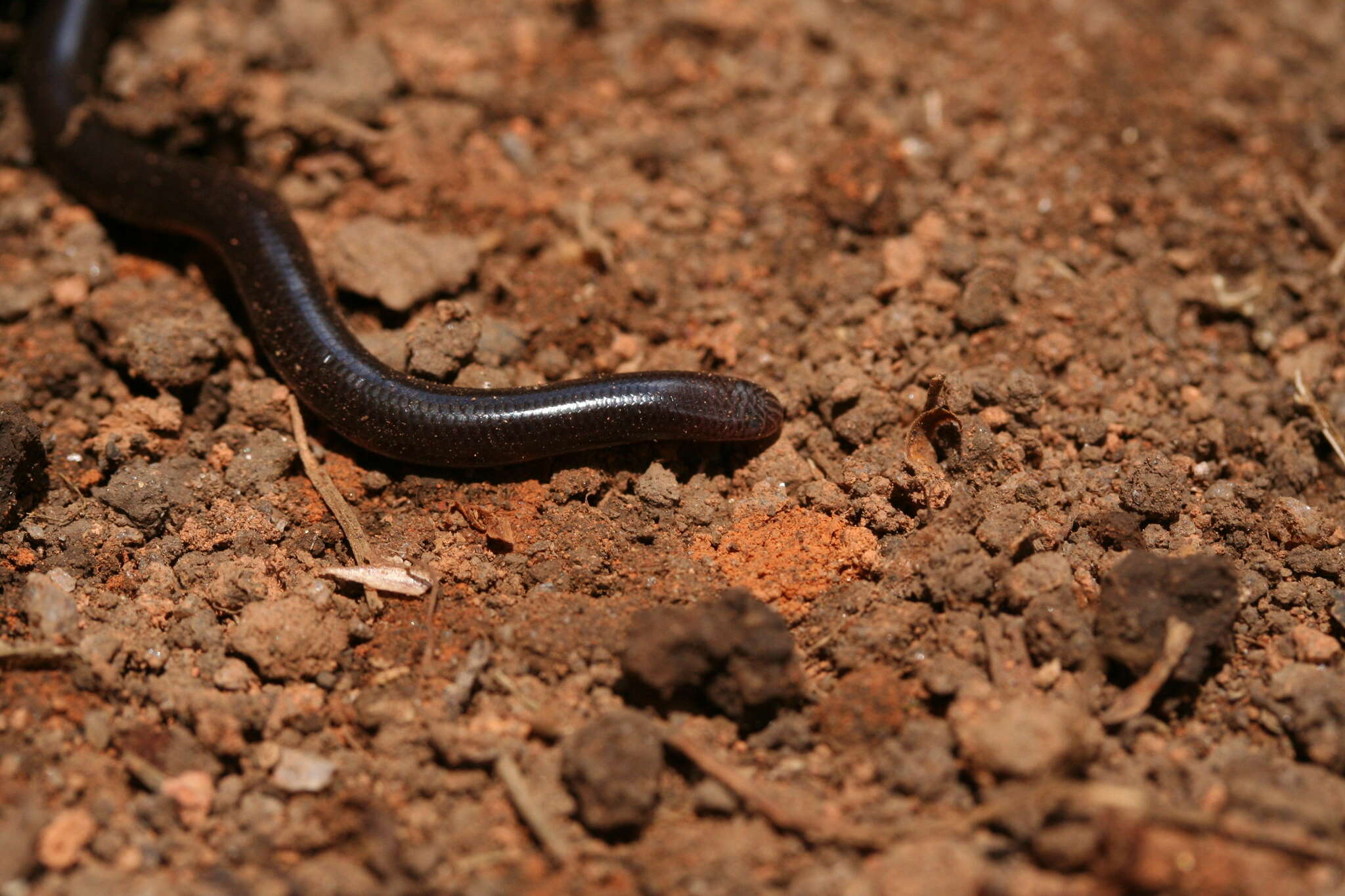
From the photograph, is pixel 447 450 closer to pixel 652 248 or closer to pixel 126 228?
pixel 652 248

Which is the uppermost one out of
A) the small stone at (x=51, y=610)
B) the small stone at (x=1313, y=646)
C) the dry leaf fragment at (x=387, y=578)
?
the small stone at (x=1313, y=646)

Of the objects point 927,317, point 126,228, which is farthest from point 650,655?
point 126,228

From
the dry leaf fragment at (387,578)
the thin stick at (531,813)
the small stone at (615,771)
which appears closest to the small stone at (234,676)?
the dry leaf fragment at (387,578)

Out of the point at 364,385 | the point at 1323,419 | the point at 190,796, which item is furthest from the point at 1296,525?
the point at 190,796

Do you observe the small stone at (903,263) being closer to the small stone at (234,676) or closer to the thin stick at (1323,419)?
the thin stick at (1323,419)

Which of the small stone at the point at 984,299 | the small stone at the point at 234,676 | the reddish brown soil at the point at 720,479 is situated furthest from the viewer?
the small stone at the point at 984,299

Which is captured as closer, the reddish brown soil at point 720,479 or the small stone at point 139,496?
the reddish brown soil at point 720,479

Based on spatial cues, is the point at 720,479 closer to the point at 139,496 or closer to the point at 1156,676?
the point at 1156,676
